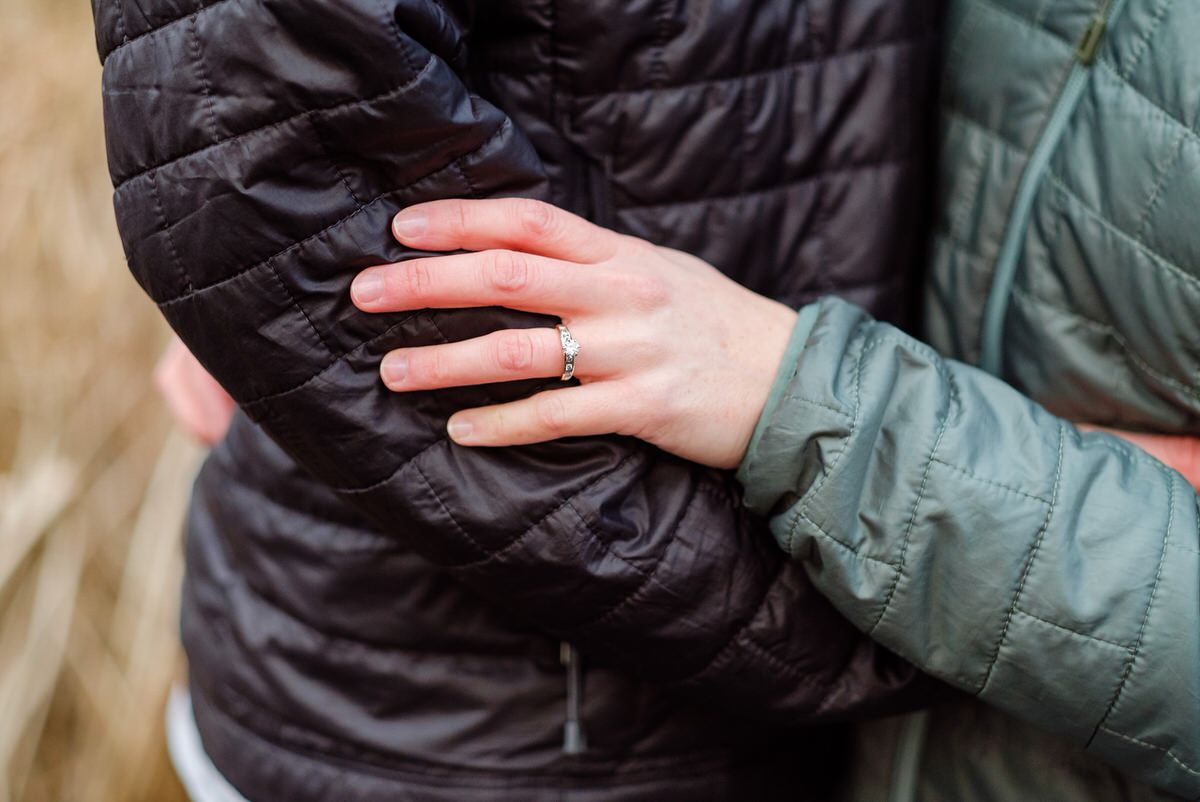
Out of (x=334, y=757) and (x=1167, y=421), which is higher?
(x=1167, y=421)

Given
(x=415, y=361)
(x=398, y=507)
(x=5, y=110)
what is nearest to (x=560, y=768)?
(x=398, y=507)

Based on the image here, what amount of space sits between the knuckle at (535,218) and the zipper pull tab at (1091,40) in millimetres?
472

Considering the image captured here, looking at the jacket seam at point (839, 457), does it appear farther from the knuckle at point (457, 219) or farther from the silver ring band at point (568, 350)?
the knuckle at point (457, 219)

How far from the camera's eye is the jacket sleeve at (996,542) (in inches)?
30.8

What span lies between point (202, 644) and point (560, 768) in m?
0.40

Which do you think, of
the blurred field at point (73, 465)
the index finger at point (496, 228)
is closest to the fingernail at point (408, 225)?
the index finger at point (496, 228)

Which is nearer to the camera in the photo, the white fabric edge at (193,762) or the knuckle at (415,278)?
the knuckle at (415,278)

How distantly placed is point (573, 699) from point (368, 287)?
411 mm

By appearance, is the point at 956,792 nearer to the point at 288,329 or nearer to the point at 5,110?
the point at 288,329

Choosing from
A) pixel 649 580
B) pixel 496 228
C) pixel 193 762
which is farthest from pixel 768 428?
pixel 193 762

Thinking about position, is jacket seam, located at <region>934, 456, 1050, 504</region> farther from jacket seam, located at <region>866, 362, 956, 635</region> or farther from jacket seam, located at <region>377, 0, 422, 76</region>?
jacket seam, located at <region>377, 0, 422, 76</region>

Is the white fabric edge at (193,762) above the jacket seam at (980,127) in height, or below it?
below

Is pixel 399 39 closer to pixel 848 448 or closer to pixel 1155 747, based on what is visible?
pixel 848 448

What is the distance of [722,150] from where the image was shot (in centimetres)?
86
